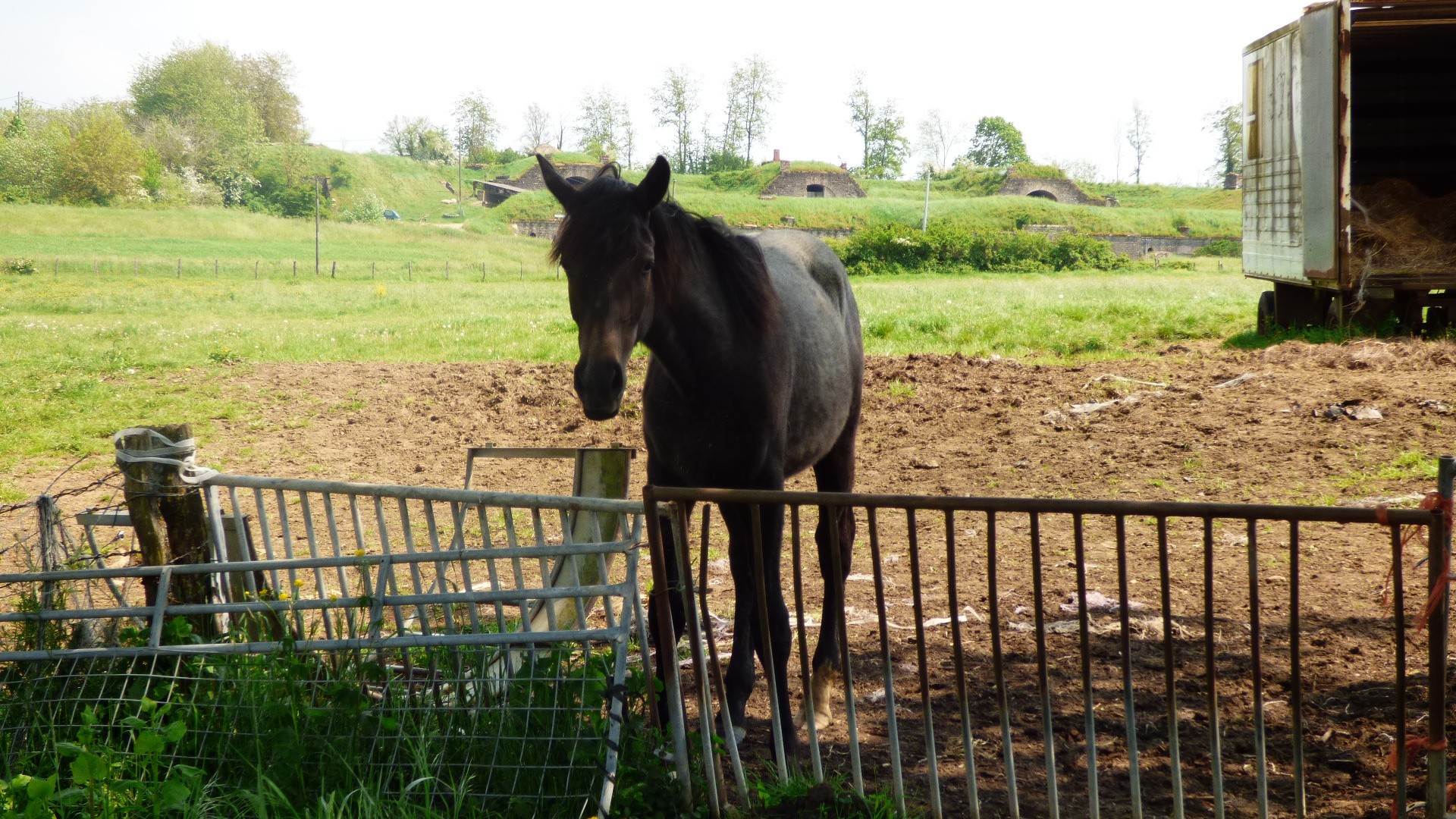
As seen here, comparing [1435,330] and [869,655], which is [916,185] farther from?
[869,655]

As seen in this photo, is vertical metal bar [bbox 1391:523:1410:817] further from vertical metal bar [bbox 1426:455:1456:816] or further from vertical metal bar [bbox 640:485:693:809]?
vertical metal bar [bbox 640:485:693:809]

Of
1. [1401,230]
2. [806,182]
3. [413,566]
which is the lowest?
[413,566]

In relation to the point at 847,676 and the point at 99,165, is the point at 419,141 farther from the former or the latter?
the point at 847,676

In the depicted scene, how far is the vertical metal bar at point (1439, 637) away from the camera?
7.30 ft

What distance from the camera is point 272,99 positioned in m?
93.2

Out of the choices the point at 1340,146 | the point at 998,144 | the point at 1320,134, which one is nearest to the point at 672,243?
the point at 1340,146

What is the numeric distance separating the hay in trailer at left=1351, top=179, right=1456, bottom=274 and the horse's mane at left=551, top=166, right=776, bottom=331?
30.8 ft

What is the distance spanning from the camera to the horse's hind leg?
3213mm

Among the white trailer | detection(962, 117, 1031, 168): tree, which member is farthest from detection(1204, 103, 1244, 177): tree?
the white trailer

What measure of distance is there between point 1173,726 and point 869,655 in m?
2.01

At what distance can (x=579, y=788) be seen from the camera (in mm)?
2875

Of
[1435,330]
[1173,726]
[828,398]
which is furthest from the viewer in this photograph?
[1435,330]

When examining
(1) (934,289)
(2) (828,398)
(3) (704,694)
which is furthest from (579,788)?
(1) (934,289)

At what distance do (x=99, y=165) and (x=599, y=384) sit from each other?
70863mm
